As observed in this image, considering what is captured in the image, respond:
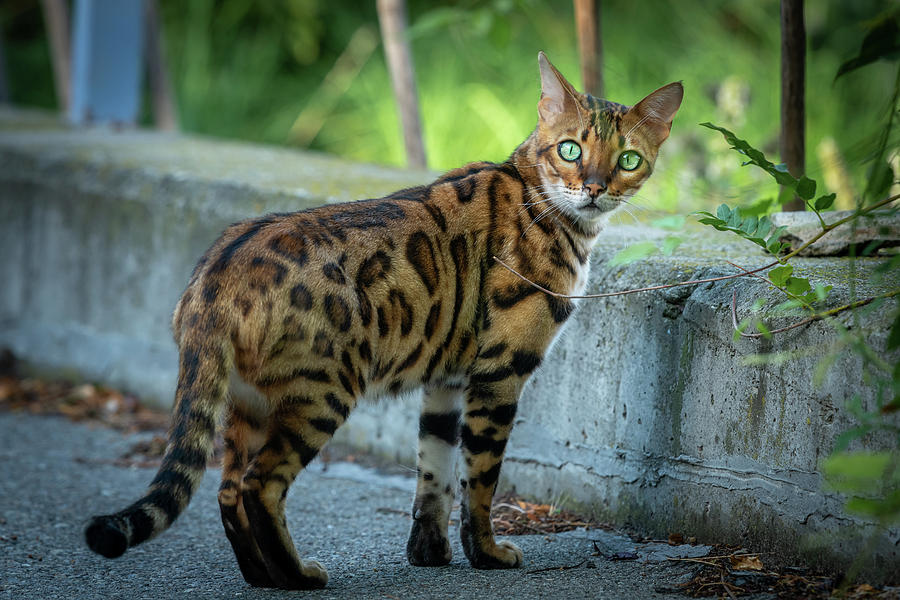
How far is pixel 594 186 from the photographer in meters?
3.33

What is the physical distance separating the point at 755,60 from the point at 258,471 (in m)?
7.31

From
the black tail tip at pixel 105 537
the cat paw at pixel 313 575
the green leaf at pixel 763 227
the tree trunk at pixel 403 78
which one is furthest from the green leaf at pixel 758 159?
the tree trunk at pixel 403 78

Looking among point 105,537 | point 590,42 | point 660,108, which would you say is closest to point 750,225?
point 660,108

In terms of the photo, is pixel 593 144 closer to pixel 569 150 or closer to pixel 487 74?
pixel 569 150

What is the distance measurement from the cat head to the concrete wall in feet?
1.30

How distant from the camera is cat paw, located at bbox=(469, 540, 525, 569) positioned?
328 centimetres

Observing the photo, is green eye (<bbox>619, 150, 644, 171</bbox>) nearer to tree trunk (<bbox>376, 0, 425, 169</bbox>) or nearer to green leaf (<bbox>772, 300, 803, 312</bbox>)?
green leaf (<bbox>772, 300, 803, 312</bbox>)

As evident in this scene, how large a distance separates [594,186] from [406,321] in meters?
0.77

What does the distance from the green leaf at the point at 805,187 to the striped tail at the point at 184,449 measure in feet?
5.65

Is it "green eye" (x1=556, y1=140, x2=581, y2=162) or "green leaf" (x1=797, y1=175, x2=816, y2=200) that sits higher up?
"green eye" (x1=556, y1=140, x2=581, y2=162)

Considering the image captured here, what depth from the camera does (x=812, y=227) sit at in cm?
369

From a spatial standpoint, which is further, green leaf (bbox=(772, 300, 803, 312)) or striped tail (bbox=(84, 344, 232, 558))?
green leaf (bbox=(772, 300, 803, 312))

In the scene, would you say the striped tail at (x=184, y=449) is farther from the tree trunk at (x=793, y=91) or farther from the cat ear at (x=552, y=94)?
the tree trunk at (x=793, y=91)

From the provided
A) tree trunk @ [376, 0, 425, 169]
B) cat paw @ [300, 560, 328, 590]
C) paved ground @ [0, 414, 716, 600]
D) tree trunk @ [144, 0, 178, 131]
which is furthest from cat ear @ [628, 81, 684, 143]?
tree trunk @ [144, 0, 178, 131]
